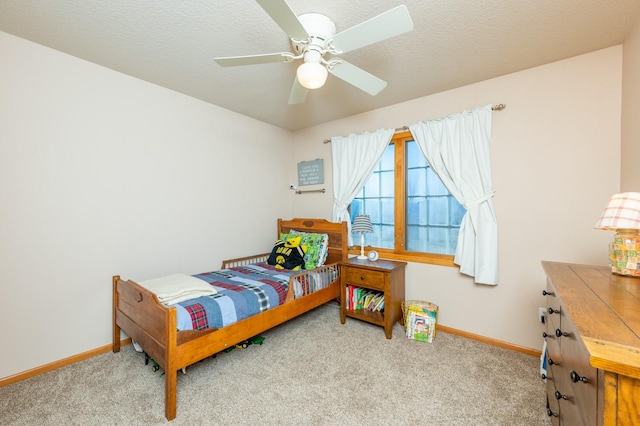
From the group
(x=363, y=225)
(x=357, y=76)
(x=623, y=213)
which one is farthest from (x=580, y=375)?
(x=363, y=225)

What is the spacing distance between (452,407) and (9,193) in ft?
11.3

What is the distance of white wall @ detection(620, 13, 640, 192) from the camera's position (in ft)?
5.85

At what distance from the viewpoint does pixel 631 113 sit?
6.16 feet

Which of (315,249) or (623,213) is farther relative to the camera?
(315,249)

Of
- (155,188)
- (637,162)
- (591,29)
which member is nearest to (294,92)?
(155,188)

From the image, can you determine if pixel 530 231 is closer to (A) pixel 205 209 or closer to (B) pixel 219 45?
(B) pixel 219 45

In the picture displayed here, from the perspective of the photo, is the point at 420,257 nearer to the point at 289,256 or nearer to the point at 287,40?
the point at 289,256

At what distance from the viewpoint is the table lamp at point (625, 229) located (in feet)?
4.29

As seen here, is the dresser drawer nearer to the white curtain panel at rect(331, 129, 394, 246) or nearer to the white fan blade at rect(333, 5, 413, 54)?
the white fan blade at rect(333, 5, 413, 54)

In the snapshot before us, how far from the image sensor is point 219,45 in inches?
80.6

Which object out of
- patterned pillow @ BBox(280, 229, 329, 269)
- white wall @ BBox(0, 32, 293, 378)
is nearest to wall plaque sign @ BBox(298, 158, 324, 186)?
patterned pillow @ BBox(280, 229, 329, 269)

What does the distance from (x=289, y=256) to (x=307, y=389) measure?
1.44 metres

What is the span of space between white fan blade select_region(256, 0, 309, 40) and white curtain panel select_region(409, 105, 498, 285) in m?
1.89

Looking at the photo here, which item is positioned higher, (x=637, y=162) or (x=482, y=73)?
(x=482, y=73)
